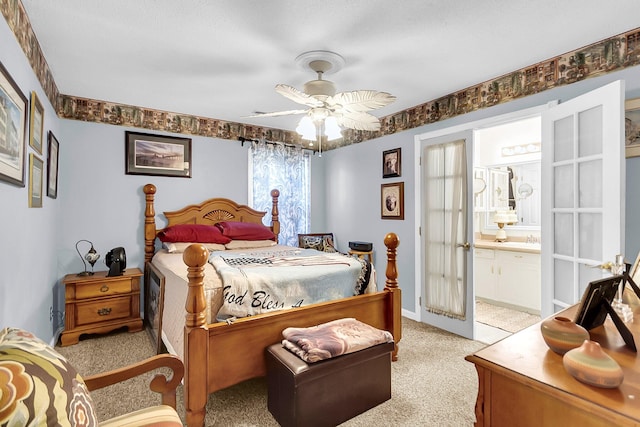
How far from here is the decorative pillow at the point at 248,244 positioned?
390 centimetres

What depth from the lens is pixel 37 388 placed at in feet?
2.71

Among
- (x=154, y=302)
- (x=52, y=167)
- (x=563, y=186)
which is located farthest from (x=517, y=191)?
(x=52, y=167)

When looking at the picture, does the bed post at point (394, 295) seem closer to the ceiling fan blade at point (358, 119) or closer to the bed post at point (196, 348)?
Answer: the ceiling fan blade at point (358, 119)

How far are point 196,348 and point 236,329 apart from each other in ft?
0.82

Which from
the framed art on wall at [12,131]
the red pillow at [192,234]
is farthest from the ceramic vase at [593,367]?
the red pillow at [192,234]

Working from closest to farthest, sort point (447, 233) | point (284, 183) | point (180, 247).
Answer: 1. point (447, 233)
2. point (180, 247)
3. point (284, 183)

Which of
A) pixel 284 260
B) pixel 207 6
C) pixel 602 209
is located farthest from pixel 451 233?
pixel 207 6

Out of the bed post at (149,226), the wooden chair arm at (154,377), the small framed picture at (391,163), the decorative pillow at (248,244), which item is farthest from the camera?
the small framed picture at (391,163)

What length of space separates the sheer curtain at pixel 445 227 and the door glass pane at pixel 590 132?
1.05 m

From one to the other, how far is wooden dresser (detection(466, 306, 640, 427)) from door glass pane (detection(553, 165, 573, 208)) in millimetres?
1459

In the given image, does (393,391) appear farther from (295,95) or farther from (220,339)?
(295,95)

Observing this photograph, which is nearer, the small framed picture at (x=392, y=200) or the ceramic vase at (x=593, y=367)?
the ceramic vase at (x=593, y=367)

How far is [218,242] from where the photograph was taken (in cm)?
386

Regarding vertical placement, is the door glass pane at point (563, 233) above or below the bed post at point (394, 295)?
above
